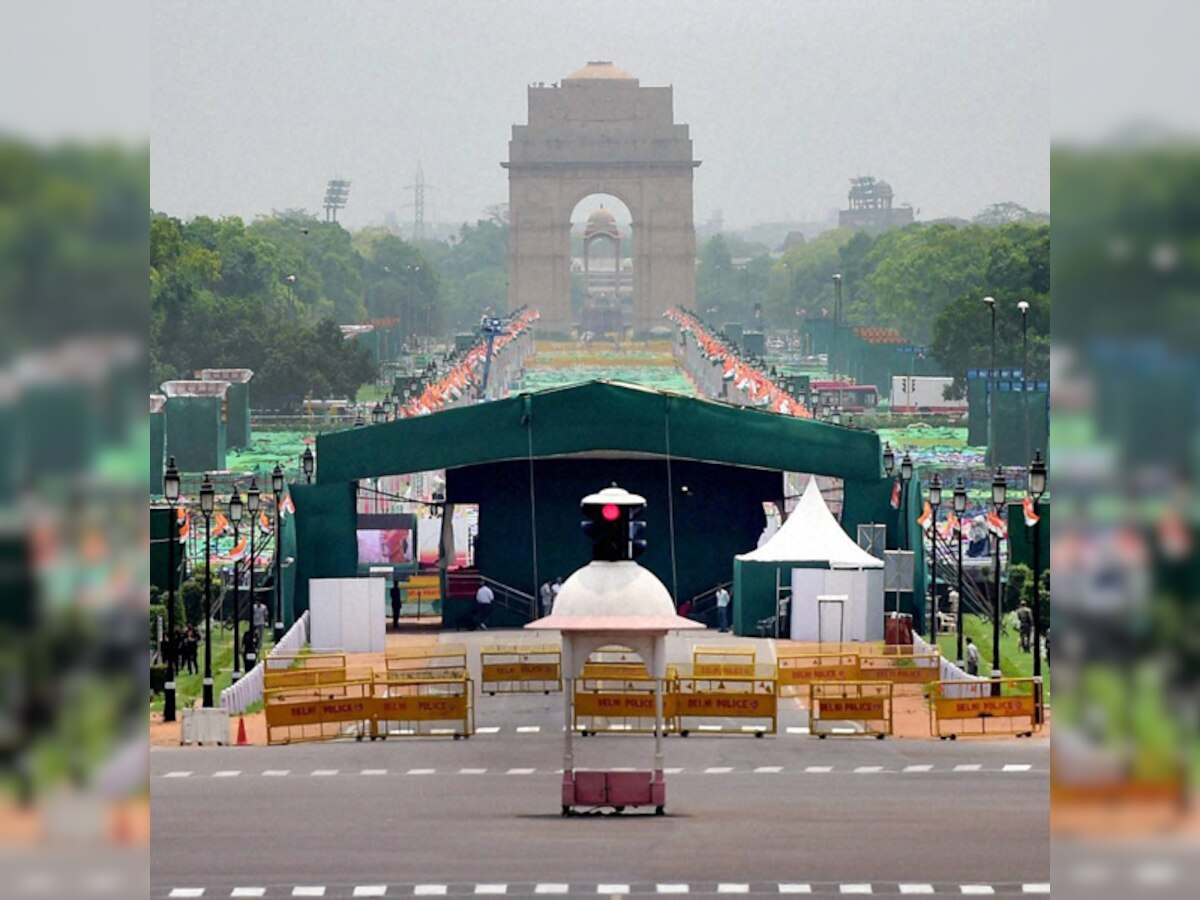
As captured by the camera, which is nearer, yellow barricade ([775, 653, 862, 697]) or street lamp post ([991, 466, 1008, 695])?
yellow barricade ([775, 653, 862, 697])

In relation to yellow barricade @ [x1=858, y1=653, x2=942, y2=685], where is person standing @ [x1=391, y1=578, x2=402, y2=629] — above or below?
above

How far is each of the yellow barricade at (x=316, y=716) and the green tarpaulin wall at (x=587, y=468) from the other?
A: 645 inches

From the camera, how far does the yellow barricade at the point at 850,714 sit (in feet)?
108

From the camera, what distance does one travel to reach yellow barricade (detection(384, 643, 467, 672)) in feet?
126

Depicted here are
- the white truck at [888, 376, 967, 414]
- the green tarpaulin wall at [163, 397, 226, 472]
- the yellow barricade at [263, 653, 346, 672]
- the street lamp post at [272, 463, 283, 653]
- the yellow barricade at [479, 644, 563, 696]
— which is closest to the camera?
the yellow barricade at [479, 644, 563, 696]

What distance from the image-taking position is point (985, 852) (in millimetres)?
20000

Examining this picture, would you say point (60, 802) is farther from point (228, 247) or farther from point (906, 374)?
point (228, 247)

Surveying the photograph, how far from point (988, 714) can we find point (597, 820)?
11.7 m

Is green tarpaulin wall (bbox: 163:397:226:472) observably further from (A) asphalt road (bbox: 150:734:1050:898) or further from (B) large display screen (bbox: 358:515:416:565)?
(A) asphalt road (bbox: 150:734:1050:898)

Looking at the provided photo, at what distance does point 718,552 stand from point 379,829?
31430mm

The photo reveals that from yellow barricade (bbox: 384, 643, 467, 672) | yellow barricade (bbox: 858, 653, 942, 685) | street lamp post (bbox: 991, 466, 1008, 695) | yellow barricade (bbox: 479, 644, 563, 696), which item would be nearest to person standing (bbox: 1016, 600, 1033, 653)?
street lamp post (bbox: 991, 466, 1008, 695)

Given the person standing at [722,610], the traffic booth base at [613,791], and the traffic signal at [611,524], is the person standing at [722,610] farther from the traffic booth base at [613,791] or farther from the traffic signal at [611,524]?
the traffic signal at [611,524]

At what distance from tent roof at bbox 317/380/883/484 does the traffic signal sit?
26.0 m

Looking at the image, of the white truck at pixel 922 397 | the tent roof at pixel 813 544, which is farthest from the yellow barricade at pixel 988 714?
the white truck at pixel 922 397
